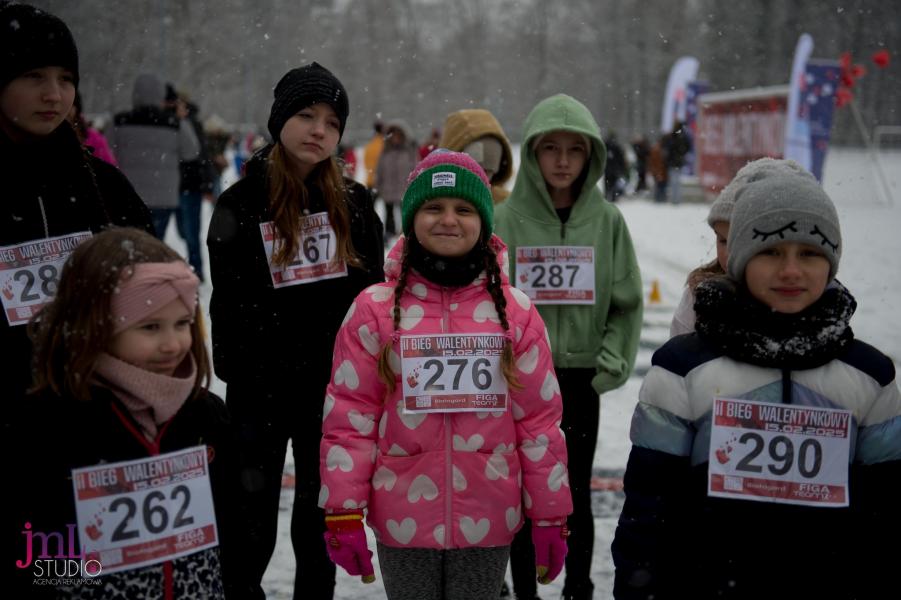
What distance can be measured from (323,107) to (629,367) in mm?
1615

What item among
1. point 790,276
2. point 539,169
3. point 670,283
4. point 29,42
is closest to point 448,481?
point 790,276

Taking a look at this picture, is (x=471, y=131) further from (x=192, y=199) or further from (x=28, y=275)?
(x=192, y=199)

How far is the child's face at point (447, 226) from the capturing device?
2562mm

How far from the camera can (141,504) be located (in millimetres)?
2035

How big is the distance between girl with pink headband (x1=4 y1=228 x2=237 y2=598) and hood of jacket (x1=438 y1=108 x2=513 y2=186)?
2.35 meters

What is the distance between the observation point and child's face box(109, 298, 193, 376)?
6.70 ft

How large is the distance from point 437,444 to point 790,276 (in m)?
1.09

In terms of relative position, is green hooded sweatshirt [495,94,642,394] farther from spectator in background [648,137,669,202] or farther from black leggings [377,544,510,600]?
spectator in background [648,137,669,202]

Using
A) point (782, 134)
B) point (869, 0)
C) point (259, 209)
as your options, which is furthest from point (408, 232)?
point (869, 0)

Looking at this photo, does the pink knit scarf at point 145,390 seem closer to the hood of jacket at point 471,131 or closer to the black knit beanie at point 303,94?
the black knit beanie at point 303,94

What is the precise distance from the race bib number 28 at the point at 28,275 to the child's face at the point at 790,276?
A: 6.81ft

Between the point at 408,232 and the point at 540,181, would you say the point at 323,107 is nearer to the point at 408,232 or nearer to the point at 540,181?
the point at 408,232

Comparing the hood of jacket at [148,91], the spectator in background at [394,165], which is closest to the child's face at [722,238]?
the hood of jacket at [148,91]

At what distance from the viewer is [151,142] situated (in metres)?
9.06
